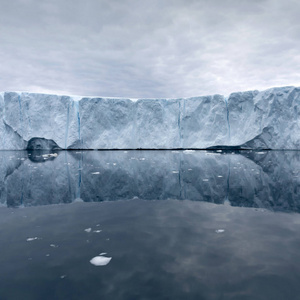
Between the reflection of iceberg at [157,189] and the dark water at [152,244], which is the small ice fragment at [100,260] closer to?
the dark water at [152,244]

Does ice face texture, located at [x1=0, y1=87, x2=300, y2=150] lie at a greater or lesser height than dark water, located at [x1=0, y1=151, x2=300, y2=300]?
greater

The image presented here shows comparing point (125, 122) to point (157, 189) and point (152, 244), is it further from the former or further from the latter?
point (152, 244)

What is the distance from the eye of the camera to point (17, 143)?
1875 centimetres

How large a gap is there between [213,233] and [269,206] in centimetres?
148

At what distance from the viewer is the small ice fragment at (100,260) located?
1.89 metres

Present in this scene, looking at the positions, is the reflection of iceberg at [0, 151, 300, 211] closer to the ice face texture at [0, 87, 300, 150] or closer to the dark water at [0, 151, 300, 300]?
the dark water at [0, 151, 300, 300]

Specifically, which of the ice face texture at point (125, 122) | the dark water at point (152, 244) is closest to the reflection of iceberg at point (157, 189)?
the dark water at point (152, 244)

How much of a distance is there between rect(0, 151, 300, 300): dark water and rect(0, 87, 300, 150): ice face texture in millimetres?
13374

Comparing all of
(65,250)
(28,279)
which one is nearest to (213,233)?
(65,250)

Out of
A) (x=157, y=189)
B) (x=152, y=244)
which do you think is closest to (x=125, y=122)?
(x=157, y=189)

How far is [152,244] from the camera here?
2.22 meters

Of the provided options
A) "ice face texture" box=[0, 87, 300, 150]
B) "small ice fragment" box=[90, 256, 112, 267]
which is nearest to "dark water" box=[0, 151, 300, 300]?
"small ice fragment" box=[90, 256, 112, 267]

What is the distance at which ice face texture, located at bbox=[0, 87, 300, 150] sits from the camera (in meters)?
17.3

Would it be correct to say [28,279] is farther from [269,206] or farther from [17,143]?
[17,143]
